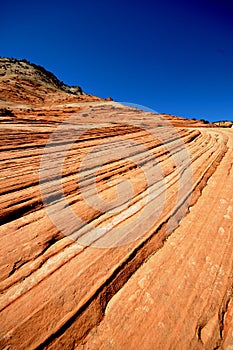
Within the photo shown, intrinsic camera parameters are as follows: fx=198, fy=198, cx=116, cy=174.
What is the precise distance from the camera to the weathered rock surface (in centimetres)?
156

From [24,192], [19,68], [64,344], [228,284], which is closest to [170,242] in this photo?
[228,284]

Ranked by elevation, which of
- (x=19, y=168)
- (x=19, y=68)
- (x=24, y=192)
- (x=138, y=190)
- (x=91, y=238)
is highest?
(x=19, y=68)

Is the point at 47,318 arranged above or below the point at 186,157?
below

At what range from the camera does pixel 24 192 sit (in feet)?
9.73

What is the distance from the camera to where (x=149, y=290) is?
73.9 inches

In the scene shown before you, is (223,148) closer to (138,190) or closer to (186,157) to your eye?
(186,157)

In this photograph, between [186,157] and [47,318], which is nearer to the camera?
[47,318]

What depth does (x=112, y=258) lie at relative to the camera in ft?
7.10

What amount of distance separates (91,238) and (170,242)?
38.3 inches

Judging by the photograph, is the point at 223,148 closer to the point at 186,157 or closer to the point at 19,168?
the point at 186,157

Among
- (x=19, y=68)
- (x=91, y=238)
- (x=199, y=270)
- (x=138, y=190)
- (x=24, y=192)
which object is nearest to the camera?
(x=199, y=270)

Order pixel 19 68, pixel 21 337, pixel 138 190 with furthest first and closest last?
pixel 19 68 < pixel 138 190 < pixel 21 337

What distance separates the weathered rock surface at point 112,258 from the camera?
5.12 ft

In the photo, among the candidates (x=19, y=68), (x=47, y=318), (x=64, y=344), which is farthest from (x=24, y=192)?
(x=19, y=68)
